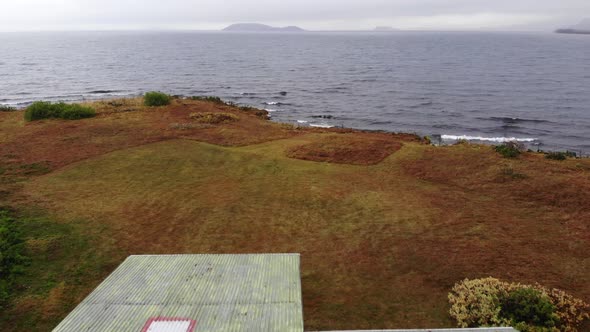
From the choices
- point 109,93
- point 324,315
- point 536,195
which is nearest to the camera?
point 324,315

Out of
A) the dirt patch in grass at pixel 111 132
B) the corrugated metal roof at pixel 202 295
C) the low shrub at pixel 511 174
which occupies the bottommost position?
the low shrub at pixel 511 174

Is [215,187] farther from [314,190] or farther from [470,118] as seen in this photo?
[470,118]

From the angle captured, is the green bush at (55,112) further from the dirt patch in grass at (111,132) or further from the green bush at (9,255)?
the green bush at (9,255)

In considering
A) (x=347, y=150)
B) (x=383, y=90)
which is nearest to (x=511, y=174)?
(x=347, y=150)

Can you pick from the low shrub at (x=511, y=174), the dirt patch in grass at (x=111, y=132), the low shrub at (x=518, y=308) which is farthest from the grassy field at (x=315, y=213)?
the low shrub at (x=518, y=308)

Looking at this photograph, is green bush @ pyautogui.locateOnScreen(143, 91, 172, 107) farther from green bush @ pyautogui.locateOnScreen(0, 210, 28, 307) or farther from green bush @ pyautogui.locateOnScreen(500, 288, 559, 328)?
green bush @ pyautogui.locateOnScreen(500, 288, 559, 328)

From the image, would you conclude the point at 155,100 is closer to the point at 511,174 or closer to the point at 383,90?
the point at 511,174

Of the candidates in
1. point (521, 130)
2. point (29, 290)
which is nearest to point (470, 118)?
point (521, 130)
